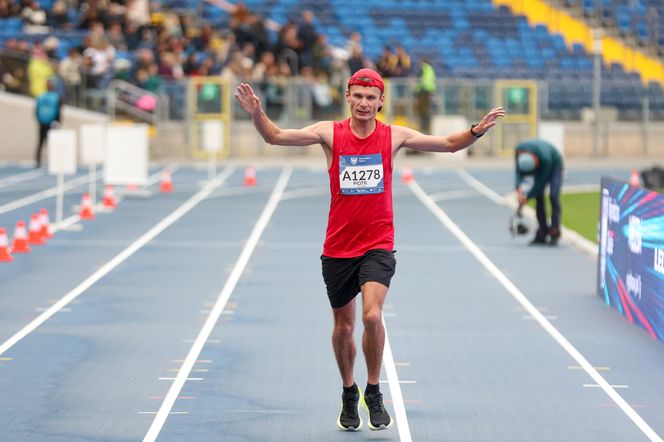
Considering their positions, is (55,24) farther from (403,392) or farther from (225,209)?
(403,392)

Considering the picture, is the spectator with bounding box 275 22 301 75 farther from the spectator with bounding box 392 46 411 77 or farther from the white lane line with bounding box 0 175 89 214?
the white lane line with bounding box 0 175 89 214

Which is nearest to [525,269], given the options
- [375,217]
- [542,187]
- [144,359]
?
[542,187]

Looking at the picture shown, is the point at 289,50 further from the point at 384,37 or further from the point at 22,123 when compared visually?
the point at 22,123

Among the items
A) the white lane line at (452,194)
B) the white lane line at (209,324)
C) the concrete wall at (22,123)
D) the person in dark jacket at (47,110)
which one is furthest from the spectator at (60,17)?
the white lane line at (209,324)

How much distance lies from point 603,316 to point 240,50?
25193 mm

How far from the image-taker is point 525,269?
16375mm

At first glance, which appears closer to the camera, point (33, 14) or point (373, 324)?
point (373, 324)

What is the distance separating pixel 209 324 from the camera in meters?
12.3

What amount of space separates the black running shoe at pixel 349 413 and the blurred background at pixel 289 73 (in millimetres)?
25164

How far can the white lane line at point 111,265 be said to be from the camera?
11781 millimetres

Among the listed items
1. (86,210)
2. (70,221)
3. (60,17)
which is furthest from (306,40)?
(70,221)

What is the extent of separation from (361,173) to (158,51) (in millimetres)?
28964

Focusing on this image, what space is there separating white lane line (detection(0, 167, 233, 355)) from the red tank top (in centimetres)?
363

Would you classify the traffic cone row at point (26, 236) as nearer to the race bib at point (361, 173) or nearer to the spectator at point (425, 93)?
the race bib at point (361, 173)
